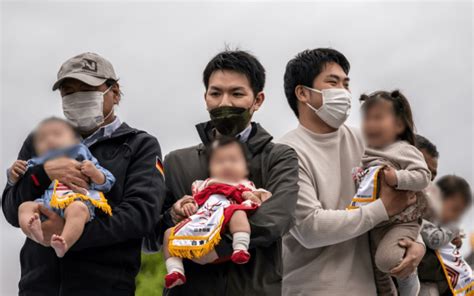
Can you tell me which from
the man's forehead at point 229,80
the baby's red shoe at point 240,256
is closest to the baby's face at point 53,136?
the man's forehead at point 229,80

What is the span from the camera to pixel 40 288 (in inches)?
167

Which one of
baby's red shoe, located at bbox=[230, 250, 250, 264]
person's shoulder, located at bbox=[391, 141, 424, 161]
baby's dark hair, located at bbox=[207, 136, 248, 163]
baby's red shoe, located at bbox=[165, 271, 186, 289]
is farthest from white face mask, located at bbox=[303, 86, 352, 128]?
baby's red shoe, located at bbox=[165, 271, 186, 289]

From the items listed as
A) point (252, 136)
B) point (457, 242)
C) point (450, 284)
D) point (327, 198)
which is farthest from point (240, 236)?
point (457, 242)

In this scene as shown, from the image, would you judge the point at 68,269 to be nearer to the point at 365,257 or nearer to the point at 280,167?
the point at 280,167

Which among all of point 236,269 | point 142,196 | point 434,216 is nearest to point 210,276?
point 236,269

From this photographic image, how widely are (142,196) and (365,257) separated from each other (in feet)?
5.45

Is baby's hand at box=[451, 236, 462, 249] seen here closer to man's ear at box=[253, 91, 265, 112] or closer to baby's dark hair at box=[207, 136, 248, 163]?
man's ear at box=[253, 91, 265, 112]

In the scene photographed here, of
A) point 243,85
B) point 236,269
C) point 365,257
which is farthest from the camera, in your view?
point 365,257

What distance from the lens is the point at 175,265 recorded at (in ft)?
13.5

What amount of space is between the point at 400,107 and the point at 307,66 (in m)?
0.74

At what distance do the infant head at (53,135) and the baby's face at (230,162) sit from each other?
2.82 feet

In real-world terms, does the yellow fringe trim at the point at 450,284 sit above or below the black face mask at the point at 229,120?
below

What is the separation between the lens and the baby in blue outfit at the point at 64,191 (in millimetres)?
4062

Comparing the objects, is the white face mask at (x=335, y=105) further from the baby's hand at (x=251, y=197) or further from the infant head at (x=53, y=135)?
the infant head at (x=53, y=135)
